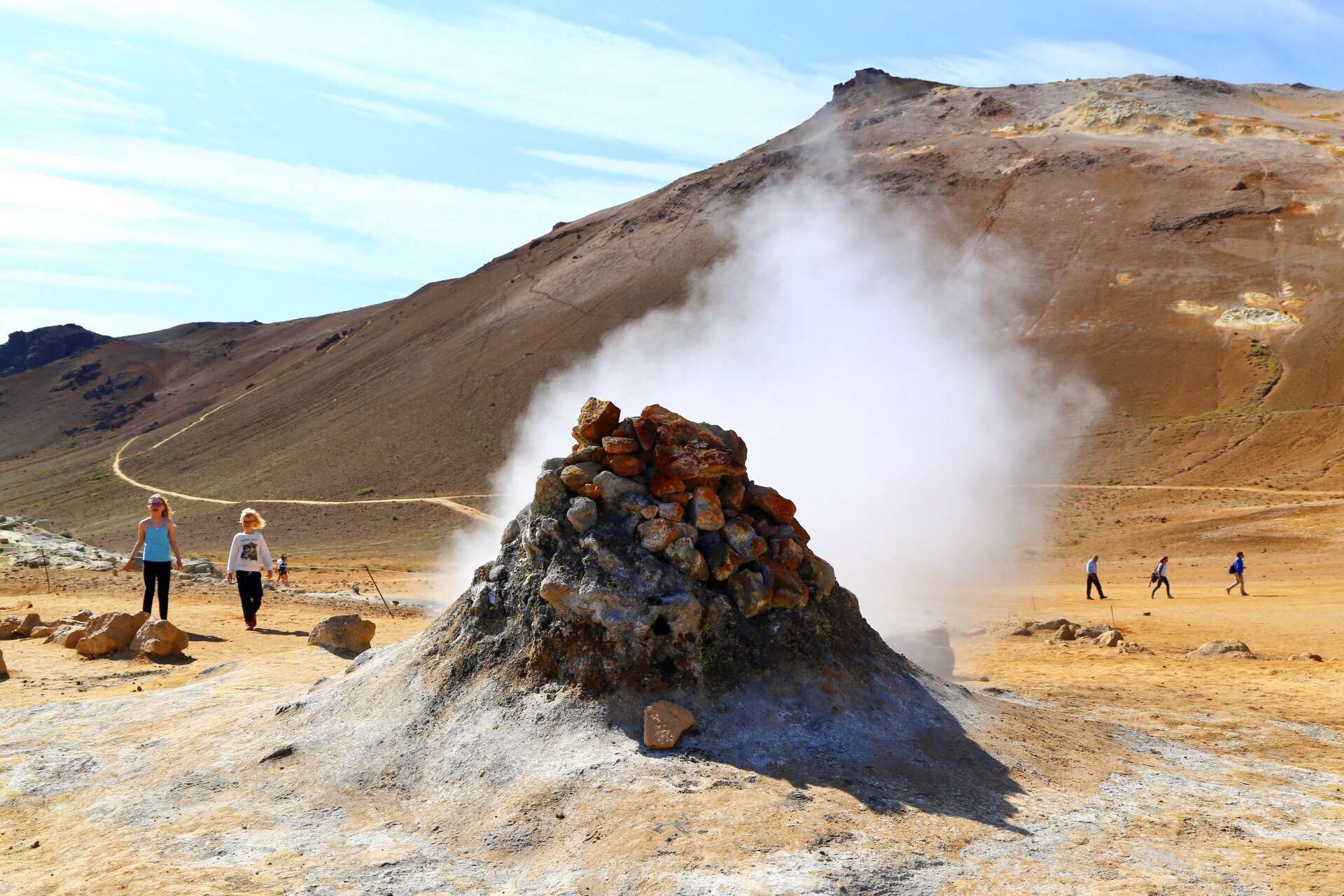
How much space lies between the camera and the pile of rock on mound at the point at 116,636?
8.45 meters

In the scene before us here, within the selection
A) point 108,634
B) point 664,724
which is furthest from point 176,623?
point 664,724

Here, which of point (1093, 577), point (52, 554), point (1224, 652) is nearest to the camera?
point (1224, 652)

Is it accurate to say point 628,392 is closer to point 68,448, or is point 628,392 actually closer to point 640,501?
point 640,501

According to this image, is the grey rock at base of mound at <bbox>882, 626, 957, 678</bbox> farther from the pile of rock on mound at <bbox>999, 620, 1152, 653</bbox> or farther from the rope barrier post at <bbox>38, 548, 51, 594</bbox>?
the rope barrier post at <bbox>38, 548, 51, 594</bbox>

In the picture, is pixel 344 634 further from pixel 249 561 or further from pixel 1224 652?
pixel 1224 652

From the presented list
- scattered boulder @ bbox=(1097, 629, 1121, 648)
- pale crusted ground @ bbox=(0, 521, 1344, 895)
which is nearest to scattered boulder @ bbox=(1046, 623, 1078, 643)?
scattered boulder @ bbox=(1097, 629, 1121, 648)

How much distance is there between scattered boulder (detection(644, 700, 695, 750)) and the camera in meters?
5.09

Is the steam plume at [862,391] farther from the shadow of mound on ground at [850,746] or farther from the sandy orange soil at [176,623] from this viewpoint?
the shadow of mound on ground at [850,746]

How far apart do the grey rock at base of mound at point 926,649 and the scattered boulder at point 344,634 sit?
557 cm

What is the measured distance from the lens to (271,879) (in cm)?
419

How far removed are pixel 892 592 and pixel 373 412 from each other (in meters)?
44.6

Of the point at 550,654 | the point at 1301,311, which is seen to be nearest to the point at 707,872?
the point at 550,654

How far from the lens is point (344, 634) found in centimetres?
916

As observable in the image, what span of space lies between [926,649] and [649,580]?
238 inches
